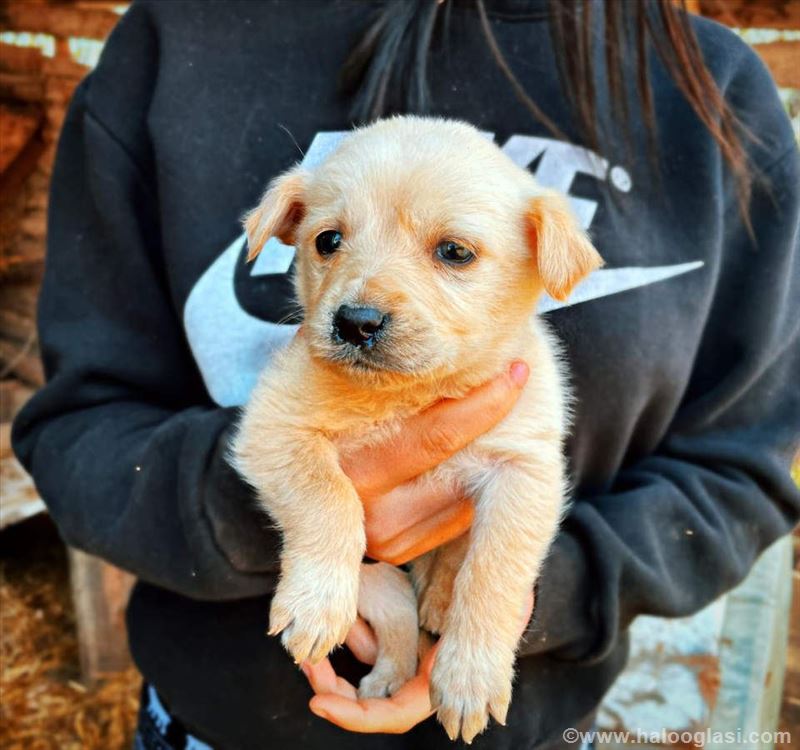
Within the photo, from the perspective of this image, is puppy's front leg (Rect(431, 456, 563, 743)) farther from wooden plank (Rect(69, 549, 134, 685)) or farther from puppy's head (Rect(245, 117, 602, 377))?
wooden plank (Rect(69, 549, 134, 685))

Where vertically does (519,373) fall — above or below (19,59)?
above

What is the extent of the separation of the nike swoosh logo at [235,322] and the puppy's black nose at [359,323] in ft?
1.68

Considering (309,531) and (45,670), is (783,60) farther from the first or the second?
(45,670)

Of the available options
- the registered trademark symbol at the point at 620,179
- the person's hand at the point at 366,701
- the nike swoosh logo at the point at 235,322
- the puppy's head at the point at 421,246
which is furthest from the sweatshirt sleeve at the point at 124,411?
the registered trademark symbol at the point at 620,179

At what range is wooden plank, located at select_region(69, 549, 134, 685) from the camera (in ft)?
12.2

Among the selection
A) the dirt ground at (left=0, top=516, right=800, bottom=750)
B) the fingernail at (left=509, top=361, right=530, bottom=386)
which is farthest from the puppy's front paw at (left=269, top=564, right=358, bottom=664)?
the dirt ground at (left=0, top=516, right=800, bottom=750)

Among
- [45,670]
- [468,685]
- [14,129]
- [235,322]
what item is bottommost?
[45,670]

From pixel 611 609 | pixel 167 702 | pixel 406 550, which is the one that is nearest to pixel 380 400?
pixel 406 550

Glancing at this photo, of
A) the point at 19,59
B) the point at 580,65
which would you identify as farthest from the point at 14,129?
the point at 580,65

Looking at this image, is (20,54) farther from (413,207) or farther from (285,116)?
(413,207)

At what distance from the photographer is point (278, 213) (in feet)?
5.37

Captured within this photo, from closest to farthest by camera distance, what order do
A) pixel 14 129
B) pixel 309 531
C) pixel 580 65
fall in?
pixel 309 531 → pixel 580 65 → pixel 14 129

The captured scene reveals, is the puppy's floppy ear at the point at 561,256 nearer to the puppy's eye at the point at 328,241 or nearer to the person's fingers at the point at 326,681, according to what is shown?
the puppy's eye at the point at 328,241

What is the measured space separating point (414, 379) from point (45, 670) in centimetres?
308
